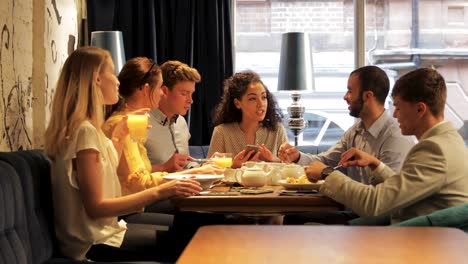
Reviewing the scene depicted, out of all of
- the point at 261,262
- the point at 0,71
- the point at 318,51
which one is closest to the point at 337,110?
the point at 318,51

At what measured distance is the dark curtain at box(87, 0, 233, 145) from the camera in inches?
255

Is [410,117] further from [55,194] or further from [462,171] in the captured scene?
[55,194]

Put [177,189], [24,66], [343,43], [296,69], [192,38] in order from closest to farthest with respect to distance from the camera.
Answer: [177,189] → [24,66] → [296,69] → [192,38] → [343,43]

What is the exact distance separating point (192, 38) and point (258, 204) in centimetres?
370

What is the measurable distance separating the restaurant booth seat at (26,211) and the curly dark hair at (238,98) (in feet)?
5.88

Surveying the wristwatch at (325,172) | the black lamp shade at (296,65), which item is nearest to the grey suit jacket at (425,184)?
the wristwatch at (325,172)

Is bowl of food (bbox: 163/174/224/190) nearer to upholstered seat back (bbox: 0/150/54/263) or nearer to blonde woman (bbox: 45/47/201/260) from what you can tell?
blonde woman (bbox: 45/47/201/260)

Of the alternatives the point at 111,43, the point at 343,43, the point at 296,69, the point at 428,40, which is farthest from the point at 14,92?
the point at 428,40

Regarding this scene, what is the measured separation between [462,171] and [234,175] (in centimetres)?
115

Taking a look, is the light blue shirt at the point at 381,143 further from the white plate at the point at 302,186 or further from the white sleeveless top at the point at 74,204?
the white sleeveless top at the point at 74,204

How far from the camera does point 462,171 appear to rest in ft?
8.96

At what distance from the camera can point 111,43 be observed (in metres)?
5.83

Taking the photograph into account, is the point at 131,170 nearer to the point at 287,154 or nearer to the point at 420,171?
the point at 287,154

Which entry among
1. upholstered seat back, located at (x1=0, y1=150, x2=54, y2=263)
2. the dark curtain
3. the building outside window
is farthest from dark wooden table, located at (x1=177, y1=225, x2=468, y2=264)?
the building outside window
